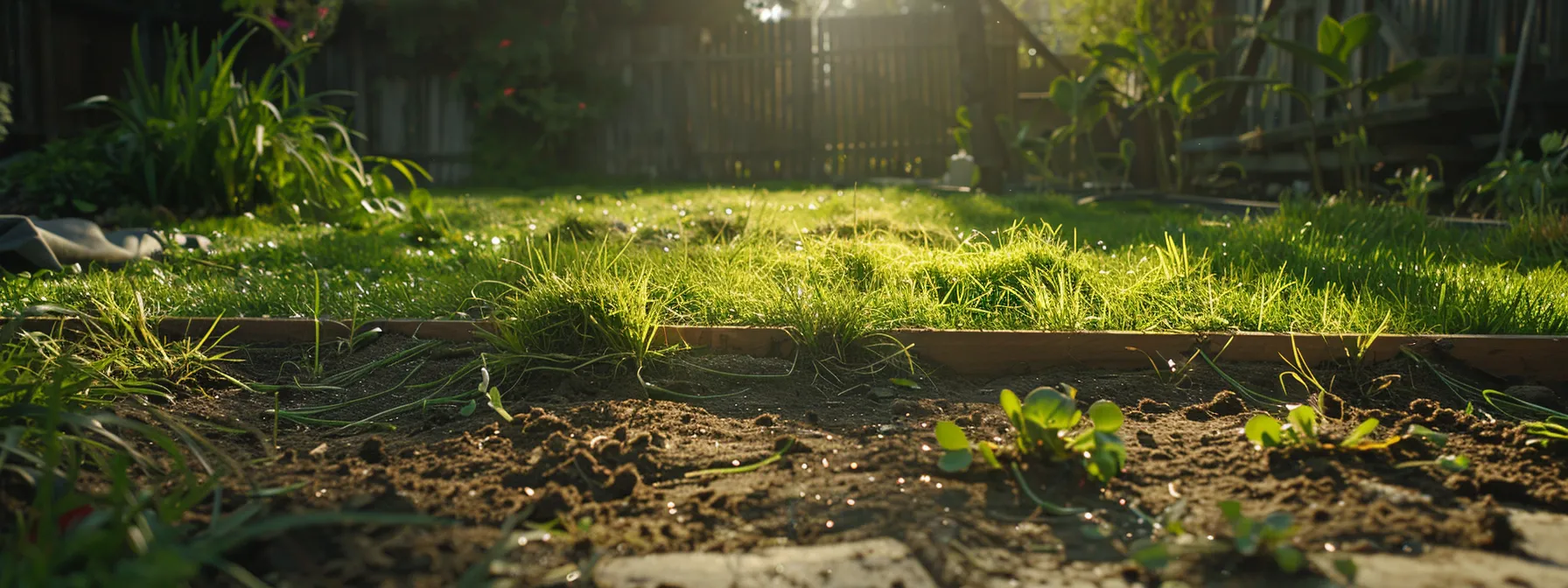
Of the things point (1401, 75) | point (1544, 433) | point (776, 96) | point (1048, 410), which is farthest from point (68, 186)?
point (776, 96)

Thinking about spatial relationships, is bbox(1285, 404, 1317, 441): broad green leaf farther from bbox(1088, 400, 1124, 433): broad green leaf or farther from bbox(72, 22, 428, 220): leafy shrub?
bbox(72, 22, 428, 220): leafy shrub

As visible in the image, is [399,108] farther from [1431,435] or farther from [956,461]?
[1431,435]

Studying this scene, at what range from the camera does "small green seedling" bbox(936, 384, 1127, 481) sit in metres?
1.55

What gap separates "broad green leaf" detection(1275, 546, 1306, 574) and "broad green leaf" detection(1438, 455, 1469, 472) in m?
0.50

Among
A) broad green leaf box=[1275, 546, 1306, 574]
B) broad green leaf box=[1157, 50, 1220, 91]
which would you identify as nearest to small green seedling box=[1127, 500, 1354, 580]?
broad green leaf box=[1275, 546, 1306, 574]

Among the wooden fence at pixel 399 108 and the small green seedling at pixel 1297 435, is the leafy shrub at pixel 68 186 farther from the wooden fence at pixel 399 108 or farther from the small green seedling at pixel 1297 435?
the wooden fence at pixel 399 108

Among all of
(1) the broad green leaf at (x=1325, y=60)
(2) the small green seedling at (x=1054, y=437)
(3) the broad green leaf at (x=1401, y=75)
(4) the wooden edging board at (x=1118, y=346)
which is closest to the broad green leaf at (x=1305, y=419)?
(2) the small green seedling at (x=1054, y=437)

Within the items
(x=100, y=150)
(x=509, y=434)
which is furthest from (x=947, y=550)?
(x=100, y=150)

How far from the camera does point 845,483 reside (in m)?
1.64

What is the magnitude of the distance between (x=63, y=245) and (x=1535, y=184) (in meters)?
5.51

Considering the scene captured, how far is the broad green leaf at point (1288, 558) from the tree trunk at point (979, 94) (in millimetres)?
6458

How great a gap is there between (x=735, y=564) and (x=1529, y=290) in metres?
2.52

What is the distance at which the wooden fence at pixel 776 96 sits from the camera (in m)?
11.2

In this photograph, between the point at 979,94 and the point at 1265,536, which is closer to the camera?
the point at 1265,536
